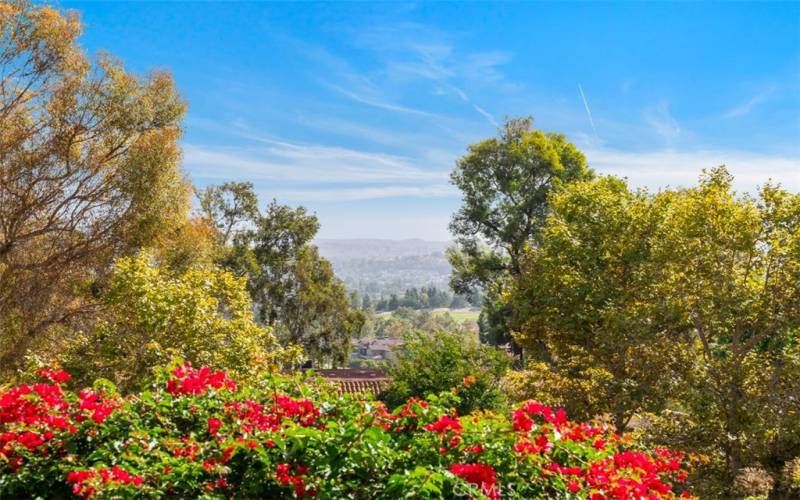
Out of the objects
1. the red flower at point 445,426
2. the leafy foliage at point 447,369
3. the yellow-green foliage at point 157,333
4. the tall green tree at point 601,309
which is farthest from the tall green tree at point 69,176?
the red flower at point 445,426

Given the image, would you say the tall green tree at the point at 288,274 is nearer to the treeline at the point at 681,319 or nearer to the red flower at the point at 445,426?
the treeline at the point at 681,319

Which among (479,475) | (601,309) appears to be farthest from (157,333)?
(601,309)

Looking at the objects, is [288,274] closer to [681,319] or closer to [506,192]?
[506,192]

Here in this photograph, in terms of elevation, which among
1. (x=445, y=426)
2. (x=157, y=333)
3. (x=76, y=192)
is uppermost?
(x=76, y=192)

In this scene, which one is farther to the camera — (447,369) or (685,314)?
(447,369)

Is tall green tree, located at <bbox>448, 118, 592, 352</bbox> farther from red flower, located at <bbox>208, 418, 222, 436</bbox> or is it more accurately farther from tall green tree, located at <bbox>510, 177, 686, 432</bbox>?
red flower, located at <bbox>208, 418, 222, 436</bbox>

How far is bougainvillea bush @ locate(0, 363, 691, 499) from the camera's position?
3.10 metres

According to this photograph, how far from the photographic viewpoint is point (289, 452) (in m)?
3.22

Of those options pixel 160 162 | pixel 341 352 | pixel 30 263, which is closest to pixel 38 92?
pixel 160 162

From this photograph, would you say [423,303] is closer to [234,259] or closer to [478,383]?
[234,259]

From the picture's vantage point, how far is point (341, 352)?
28.5 m

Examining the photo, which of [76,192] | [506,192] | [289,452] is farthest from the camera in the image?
[506,192]

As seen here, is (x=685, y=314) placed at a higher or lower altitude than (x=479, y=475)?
higher

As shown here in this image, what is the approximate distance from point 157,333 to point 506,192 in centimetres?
1581
